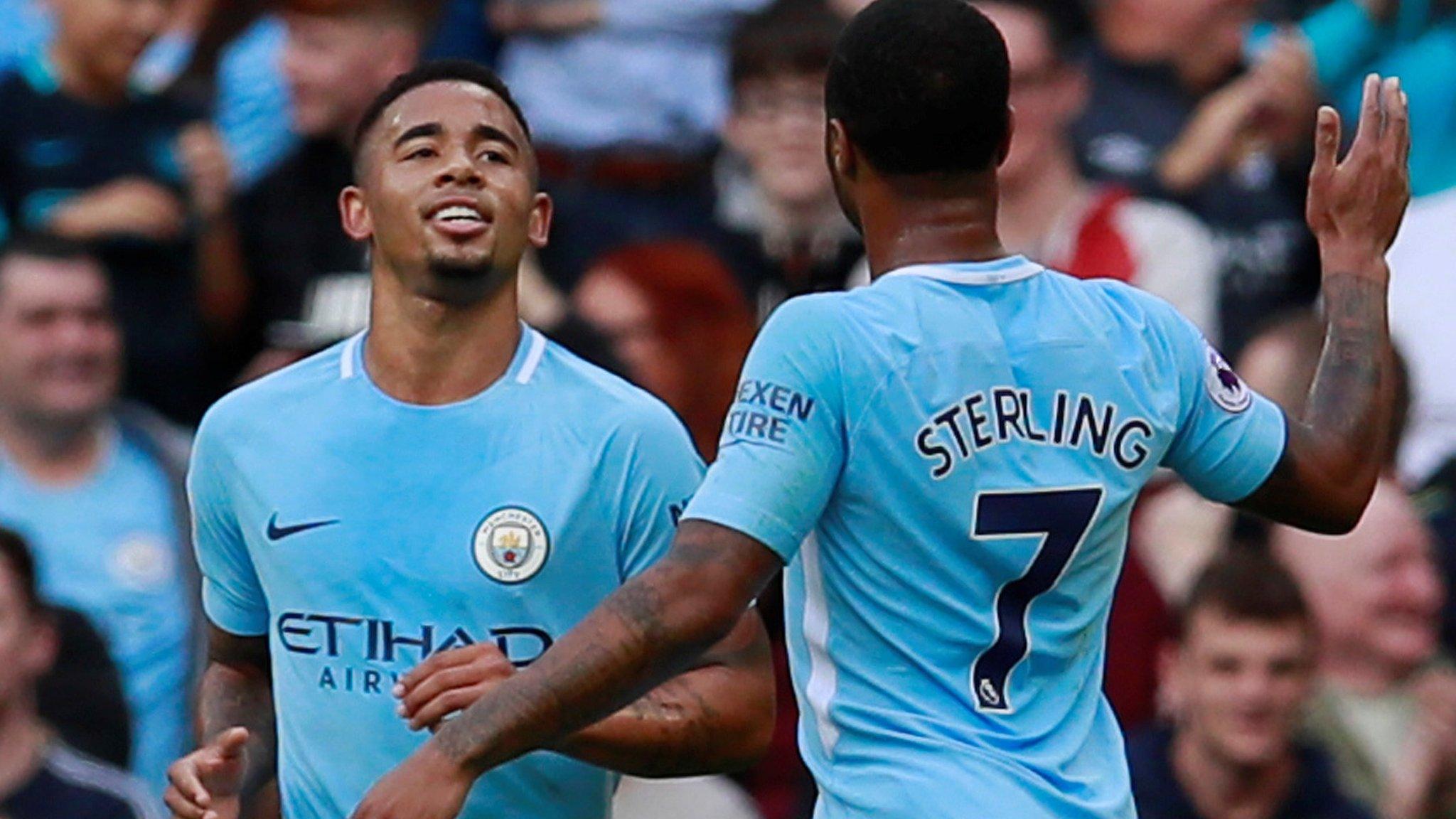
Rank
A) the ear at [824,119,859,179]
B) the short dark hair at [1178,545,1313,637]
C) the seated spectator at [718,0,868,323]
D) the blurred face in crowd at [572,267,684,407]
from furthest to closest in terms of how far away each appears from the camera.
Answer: the seated spectator at [718,0,868,323] < the blurred face in crowd at [572,267,684,407] < the short dark hair at [1178,545,1313,637] < the ear at [824,119,859,179]

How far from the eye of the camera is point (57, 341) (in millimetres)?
8250

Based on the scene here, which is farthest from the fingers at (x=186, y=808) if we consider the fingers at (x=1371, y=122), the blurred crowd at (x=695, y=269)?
the blurred crowd at (x=695, y=269)

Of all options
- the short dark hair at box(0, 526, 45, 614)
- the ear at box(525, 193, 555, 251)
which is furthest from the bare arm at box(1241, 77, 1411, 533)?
the short dark hair at box(0, 526, 45, 614)

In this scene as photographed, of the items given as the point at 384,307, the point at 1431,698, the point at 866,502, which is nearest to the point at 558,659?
the point at 866,502

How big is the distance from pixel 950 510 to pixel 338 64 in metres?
5.08

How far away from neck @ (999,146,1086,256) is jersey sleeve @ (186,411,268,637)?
3936 mm

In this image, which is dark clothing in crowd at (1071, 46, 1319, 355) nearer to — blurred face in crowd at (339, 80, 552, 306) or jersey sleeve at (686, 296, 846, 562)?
blurred face in crowd at (339, 80, 552, 306)

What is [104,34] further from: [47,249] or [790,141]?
[790,141]

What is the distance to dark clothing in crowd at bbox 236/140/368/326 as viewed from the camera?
8.46 metres

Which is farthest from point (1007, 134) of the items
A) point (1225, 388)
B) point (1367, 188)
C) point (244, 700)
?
point (244, 700)

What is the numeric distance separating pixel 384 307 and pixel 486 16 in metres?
4.32

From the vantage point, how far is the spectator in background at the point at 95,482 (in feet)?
26.2

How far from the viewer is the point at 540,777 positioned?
15.4 ft

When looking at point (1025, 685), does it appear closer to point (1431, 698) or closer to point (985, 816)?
point (985, 816)
